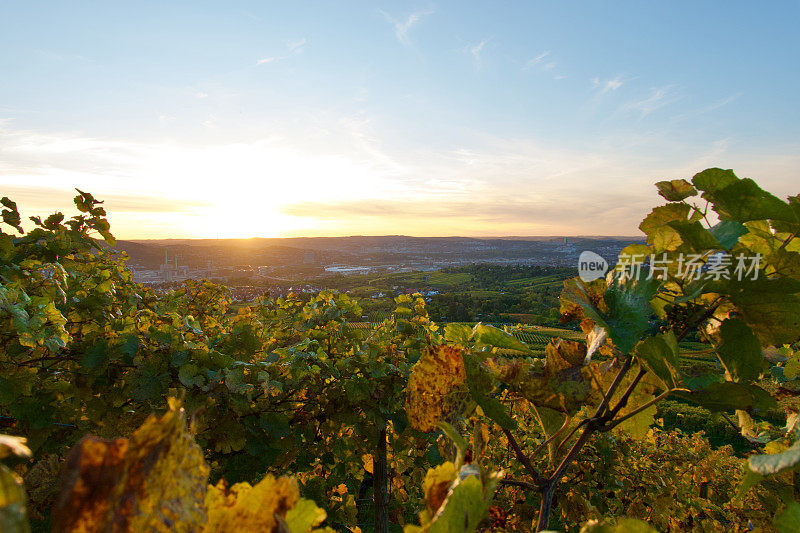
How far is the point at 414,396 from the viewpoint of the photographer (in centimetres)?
101


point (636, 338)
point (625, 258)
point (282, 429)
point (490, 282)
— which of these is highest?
point (625, 258)

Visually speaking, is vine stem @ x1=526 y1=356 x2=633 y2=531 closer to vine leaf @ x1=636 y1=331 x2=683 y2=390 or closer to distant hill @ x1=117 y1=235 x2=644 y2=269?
vine leaf @ x1=636 y1=331 x2=683 y2=390

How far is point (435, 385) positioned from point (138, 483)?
686 millimetres

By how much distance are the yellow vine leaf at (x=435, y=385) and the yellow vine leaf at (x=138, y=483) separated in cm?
59

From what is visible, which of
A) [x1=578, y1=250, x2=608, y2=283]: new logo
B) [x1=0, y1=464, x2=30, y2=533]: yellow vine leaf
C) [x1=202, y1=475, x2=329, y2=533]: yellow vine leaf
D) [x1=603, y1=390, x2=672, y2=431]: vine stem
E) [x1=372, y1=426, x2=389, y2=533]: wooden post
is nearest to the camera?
[x1=0, y1=464, x2=30, y2=533]: yellow vine leaf

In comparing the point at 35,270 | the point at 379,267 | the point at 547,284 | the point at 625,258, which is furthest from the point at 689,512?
the point at 379,267

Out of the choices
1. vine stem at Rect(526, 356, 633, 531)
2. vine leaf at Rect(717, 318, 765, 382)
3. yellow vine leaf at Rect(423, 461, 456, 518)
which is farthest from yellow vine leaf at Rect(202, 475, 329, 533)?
vine leaf at Rect(717, 318, 765, 382)

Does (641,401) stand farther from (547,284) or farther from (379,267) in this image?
(379,267)

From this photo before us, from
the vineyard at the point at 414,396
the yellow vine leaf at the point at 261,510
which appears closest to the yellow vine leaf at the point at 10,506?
the vineyard at the point at 414,396

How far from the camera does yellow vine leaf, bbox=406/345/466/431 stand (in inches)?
39.7

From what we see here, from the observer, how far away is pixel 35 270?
12.0ft

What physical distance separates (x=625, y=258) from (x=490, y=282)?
272 ft

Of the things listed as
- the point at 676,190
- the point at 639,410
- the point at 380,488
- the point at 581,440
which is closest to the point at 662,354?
the point at 639,410

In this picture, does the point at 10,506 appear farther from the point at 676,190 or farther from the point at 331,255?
the point at 331,255
